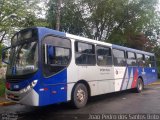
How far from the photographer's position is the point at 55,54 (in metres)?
8.09

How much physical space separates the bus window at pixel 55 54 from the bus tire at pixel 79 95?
112 centimetres

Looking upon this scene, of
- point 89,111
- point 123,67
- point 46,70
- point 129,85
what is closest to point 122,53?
point 123,67

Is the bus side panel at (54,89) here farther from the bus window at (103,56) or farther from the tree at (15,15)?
the tree at (15,15)

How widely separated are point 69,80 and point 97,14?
52.6ft

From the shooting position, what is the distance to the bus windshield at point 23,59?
7551 millimetres

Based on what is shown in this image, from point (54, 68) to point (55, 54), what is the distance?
1.60ft

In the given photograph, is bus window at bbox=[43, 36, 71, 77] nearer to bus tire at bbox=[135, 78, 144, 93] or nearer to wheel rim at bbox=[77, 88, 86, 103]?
wheel rim at bbox=[77, 88, 86, 103]

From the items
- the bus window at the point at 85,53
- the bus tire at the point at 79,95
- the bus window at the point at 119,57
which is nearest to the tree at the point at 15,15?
the bus window at the point at 119,57

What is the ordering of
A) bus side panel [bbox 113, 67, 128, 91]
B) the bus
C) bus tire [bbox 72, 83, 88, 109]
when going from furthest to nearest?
bus side panel [bbox 113, 67, 128, 91] < bus tire [bbox 72, 83, 88, 109] < the bus

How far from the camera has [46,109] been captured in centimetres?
935

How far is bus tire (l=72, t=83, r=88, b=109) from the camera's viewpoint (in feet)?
29.1

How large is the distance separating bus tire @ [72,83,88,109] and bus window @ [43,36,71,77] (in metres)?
1.12

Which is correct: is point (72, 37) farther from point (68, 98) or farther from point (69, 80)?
point (68, 98)

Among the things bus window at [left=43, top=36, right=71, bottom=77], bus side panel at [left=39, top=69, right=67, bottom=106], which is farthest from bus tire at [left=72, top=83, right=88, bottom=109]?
bus window at [left=43, top=36, right=71, bottom=77]
